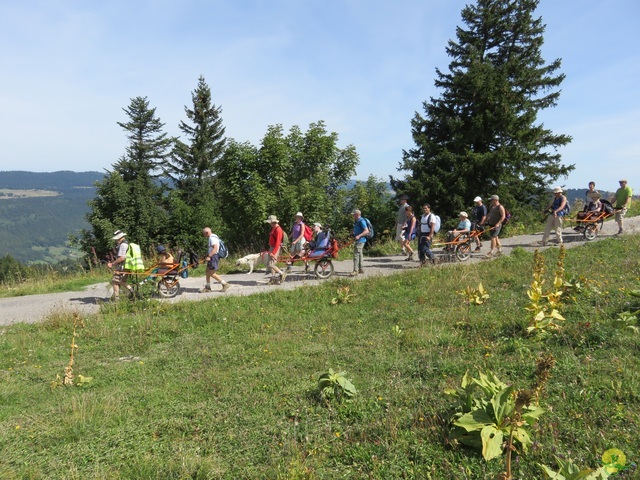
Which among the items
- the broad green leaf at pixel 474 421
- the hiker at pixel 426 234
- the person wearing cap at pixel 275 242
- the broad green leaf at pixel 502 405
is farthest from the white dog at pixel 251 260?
the broad green leaf at pixel 502 405

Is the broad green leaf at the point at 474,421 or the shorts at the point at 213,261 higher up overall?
the shorts at the point at 213,261

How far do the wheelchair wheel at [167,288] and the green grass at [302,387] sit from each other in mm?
1683

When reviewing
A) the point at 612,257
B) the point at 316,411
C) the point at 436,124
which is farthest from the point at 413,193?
the point at 316,411

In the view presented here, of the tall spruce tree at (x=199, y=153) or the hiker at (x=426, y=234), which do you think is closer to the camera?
the hiker at (x=426, y=234)

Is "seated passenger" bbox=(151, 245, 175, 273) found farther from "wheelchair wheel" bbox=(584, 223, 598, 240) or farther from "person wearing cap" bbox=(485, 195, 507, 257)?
"wheelchair wheel" bbox=(584, 223, 598, 240)

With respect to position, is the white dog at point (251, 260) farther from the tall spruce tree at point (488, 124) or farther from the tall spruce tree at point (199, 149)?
the tall spruce tree at point (199, 149)

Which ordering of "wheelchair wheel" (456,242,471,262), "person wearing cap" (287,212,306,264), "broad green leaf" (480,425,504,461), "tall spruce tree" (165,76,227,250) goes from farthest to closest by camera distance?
1. "tall spruce tree" (165,76,227,250)
2. "wheelchair wheel" (456,242,471,262)
3. "person wearing cap" (287,212,306,264)
4. "broad green leaf" (480,425,504,461)

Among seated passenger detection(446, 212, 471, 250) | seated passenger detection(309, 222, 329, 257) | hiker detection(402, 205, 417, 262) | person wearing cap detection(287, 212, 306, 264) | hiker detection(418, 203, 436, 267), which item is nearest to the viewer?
seated passenger detection(309, 222, 329, 257)

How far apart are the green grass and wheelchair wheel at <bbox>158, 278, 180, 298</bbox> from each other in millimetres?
1683

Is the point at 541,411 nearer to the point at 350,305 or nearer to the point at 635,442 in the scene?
Result: the point at 635,442

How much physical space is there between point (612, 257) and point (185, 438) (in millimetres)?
10786

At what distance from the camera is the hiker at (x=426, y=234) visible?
12.1 m

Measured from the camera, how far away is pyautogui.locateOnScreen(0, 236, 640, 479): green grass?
352cm

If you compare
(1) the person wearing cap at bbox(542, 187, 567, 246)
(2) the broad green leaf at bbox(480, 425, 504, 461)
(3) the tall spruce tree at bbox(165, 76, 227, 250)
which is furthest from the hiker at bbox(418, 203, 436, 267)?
(3) the tall spruce tree at bbox(165, 76, 227, 250)
